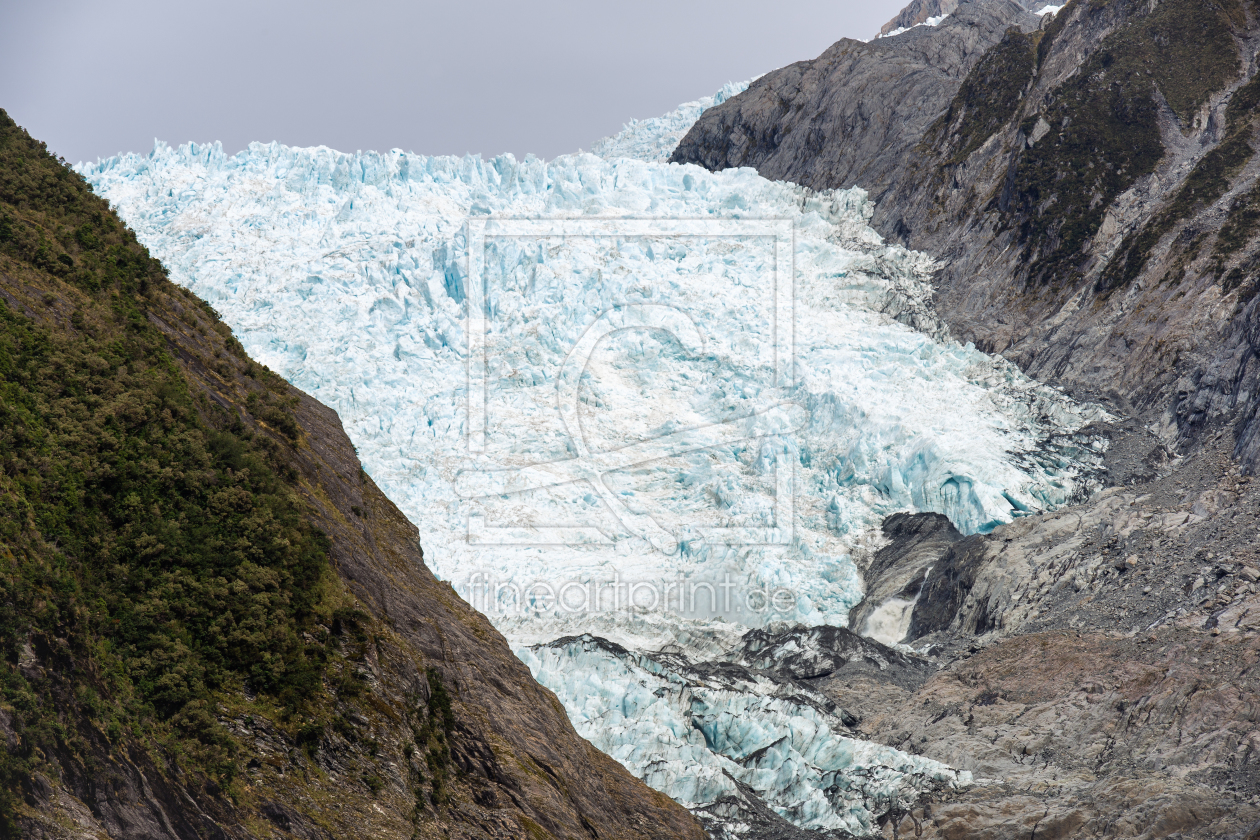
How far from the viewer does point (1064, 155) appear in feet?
151

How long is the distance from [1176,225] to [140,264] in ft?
128

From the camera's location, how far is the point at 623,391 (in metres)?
40.6

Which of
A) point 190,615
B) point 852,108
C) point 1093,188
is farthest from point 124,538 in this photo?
point 852,108

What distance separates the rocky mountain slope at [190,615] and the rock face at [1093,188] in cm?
2469

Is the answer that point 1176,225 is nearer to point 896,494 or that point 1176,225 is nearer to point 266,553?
point 896,494

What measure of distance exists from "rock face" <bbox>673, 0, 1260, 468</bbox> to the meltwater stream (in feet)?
9.22

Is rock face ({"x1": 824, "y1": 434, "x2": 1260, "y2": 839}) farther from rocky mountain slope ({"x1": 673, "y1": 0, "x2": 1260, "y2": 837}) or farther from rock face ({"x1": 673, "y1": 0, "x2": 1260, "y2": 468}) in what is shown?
rock face ({"x1": 673, "y1": 0, "x2": 1260, "y2": 468})

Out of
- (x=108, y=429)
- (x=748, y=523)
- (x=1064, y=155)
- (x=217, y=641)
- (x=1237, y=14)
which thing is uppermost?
(x=1237, y=14)

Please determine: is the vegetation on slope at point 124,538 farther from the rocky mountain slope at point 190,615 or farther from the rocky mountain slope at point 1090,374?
the rocky mountain slope at point 1090,374

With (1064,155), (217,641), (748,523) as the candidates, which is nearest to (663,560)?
(748,523)

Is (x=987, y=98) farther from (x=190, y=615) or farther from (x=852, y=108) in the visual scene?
(x=190, y=615)

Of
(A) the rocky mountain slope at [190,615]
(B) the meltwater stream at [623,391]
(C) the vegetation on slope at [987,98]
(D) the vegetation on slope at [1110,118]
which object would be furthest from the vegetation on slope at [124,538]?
(C) the vegetation on slope at [987,98]

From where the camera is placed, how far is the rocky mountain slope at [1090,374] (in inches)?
736

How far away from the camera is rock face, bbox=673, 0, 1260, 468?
3481 cm
